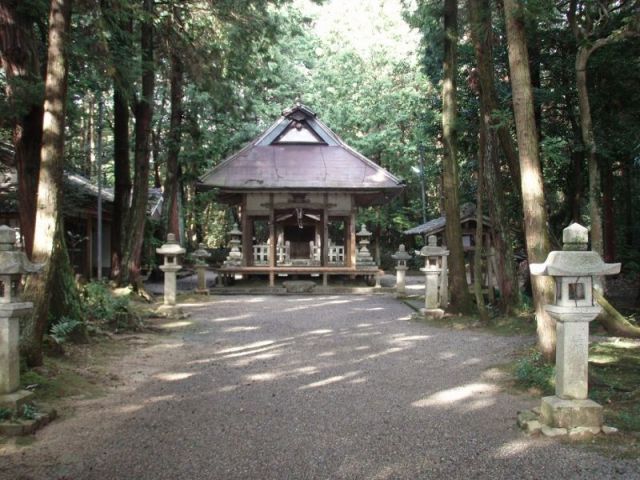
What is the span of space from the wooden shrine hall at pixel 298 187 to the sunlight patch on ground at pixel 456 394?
12497mm

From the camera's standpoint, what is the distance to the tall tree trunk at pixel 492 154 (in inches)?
388

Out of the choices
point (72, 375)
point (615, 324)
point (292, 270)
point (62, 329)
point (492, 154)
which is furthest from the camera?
point (292, 270)

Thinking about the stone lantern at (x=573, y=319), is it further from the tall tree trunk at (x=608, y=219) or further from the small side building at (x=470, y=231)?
the tall tree trunk at (x=608, y=219)

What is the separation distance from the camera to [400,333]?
10.2 metres

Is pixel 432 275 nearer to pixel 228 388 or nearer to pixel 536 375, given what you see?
pixel 536 375

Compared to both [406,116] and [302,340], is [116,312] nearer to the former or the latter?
[302,340]

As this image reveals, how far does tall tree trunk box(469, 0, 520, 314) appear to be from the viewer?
9.85m

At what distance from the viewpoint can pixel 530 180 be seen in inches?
260

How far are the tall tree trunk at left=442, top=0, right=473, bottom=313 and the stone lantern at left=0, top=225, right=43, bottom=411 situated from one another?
8722mm

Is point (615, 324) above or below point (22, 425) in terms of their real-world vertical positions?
above

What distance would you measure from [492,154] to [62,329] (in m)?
8.10

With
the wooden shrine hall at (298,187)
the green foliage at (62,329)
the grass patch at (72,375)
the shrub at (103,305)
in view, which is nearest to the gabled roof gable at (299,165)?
the wooden shrine hall at (298,187)

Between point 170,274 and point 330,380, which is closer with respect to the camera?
point 330,380

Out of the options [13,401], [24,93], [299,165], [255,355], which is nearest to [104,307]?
[255,355]
